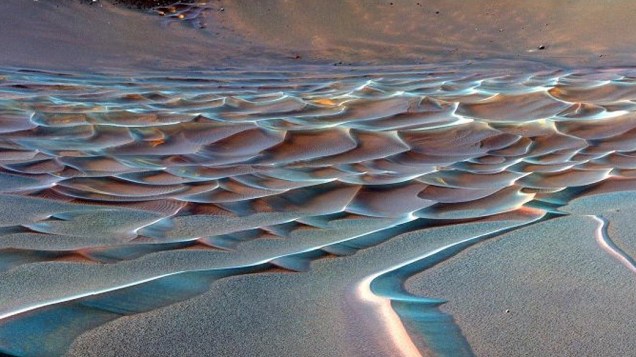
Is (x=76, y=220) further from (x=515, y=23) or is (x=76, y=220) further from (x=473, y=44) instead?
(x=515, y=23)

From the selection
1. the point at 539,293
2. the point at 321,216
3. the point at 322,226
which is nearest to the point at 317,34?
the point at 321,216

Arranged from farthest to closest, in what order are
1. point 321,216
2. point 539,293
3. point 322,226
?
point 321,216, point 322,226, point 539,293

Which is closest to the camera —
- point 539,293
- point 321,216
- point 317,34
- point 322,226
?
point 539,293

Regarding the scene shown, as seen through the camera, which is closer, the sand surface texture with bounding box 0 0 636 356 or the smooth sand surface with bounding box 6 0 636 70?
the sand surface texture with bounding box 0 0 636 356

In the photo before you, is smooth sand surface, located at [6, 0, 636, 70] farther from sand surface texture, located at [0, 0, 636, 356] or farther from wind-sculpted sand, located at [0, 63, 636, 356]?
wind-sculpted sand, located at [0, 63, 636, 356]

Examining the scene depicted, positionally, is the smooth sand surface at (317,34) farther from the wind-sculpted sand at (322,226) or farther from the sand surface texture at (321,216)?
the wind-sculpted sand at (322,226)

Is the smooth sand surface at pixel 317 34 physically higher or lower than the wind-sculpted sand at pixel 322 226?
lower

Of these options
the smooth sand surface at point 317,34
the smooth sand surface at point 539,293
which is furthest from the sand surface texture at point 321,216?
the smooth sand surface at point 317,34

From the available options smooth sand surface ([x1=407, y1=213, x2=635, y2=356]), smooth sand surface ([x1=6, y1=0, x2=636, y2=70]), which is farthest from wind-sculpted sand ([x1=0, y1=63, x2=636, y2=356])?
smooth sand surface ([x1=6, y1=0, x2=636, y2=70])

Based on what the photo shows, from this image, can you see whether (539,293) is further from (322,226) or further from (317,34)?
(317,34)
